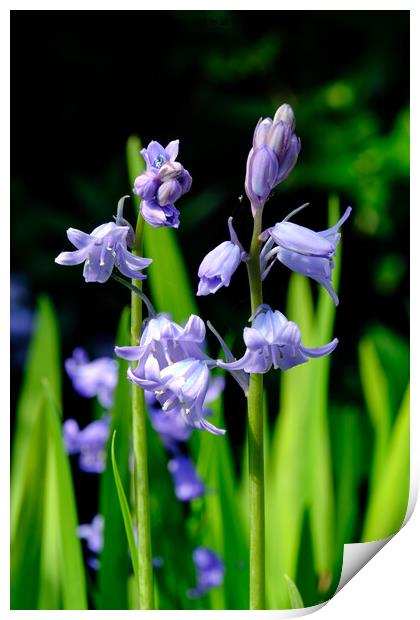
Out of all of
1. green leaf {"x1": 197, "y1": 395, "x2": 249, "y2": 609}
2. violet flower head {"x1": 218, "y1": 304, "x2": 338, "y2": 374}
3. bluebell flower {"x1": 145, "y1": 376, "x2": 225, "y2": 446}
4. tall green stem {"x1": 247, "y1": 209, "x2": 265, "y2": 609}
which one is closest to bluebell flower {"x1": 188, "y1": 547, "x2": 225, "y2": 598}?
green leaf {"x1": 197, "y1": 395, "x2": 249, "y2": 609}

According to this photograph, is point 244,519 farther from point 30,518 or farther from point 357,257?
point 357,257

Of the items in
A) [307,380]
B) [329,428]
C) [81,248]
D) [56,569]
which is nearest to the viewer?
[81,248]

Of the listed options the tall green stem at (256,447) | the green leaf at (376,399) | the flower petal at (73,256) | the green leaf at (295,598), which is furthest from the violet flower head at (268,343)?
the green leaf at (376,399)

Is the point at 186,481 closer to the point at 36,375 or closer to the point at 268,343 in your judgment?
the point at 36,375

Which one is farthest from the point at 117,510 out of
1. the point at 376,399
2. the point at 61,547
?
the point at 376,399

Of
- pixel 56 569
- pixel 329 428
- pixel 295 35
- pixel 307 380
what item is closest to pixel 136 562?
pixel 56 569

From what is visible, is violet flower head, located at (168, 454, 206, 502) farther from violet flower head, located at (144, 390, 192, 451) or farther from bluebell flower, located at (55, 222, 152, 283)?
bluebell flower, located at (55, 222, 152, 283)

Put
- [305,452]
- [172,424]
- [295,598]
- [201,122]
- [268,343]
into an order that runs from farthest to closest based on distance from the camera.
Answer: [201,122]
[305,452]
[172,424]
[295,598]
[268,343]
